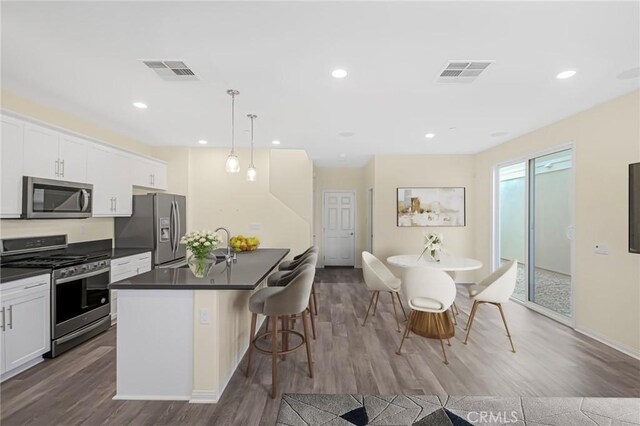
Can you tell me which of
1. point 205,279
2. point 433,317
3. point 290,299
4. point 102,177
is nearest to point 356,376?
point 290,299

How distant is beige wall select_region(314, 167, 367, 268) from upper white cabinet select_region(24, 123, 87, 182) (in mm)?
4942

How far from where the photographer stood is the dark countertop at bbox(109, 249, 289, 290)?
2176mm

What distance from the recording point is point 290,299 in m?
2.39

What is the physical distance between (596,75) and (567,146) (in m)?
1.40

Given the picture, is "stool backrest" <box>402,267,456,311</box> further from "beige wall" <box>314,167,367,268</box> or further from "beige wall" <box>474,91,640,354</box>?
"beige wall" <box>314,167,367,268</box>

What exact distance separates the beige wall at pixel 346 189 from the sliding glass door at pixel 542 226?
10.8ft

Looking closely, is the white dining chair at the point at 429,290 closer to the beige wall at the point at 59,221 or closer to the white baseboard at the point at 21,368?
the white baseboard at the point at 21,368

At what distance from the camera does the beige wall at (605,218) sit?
2969mm

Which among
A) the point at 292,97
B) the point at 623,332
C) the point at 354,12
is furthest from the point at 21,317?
the point at 623,332

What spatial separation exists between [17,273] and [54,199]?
913 millimetres

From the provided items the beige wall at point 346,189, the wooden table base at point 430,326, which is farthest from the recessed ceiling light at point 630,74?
the beige wall at point 346,189

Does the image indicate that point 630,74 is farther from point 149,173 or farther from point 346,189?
point 149,173

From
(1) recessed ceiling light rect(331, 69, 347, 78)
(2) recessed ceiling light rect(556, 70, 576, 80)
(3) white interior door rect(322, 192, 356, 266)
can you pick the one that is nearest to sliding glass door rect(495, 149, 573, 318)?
(2) recessed ceiling light rect(556, 70, 576, 80)

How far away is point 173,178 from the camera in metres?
5.43
